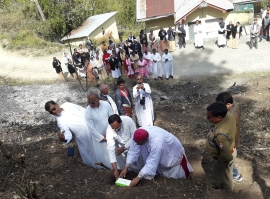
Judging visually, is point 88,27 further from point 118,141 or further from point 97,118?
point 118,141

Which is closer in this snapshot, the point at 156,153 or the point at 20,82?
the point at 156,153

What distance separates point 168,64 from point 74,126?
8.34m

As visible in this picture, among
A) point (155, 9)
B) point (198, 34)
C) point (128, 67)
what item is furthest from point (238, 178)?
point (155, 9)

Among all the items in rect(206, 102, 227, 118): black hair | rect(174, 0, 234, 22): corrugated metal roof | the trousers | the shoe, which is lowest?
the shoe

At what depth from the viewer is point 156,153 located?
11.7 ft

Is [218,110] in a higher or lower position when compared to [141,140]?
higher

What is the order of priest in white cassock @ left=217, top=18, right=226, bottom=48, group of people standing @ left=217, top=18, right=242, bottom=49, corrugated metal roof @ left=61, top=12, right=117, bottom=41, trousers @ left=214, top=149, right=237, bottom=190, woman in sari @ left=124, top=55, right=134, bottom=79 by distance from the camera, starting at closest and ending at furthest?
trousers @ left=214, top=149, right=237, bottom=190 → woman in sari @ left=124, top=55, right=134, bottom=79 → group of people standing @ left=217, top=18, right=242, bottom=49 → priest in white cassock @ left=217, top=18, right=226, bottom=48 → corrugated metal roof @ left=61, top=12, right=117, bottom=41

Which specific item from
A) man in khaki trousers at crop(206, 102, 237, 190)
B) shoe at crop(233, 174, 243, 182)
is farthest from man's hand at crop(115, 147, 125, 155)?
shoe at crop(233, 174, 243, 182)

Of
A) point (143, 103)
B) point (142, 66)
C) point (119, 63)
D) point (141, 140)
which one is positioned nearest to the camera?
point (141, 140)

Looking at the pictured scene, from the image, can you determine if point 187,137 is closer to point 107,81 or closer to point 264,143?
point 264,143

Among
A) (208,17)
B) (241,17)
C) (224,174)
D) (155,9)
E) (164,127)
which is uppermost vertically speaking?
(155,9)

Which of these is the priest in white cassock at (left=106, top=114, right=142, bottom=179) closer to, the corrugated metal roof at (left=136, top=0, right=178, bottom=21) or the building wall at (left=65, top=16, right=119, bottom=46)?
the corrugated metal roof at (left=136, top=0, right=178, bottom=21)

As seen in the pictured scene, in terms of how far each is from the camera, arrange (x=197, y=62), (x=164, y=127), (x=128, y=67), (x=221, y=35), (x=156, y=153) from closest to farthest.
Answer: (x=156, y=153), (x=164, y=127), (x=128, y=67), (x=197, y=62), (x=221, y=35)

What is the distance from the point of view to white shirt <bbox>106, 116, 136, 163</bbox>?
4094mm
